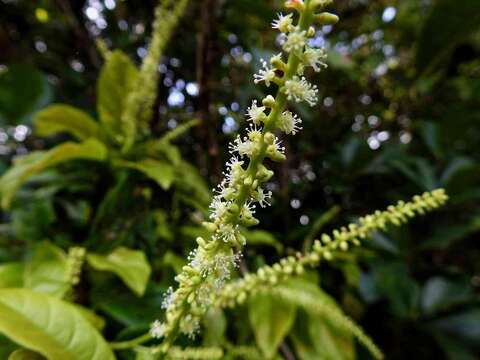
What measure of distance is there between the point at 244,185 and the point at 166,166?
658 mm

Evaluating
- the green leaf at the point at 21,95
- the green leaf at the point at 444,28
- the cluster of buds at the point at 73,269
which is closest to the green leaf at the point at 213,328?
the cluster of buds at the point at 73,269

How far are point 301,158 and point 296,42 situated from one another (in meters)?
1.21

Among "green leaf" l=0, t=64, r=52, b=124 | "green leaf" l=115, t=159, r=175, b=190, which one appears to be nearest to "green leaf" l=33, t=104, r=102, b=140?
"green leaf" l=115, t=159, r=175, b=190

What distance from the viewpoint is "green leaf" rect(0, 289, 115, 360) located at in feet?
1.90

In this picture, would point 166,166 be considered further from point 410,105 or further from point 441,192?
point 410,105

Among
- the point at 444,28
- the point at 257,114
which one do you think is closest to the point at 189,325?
the point at 257,114

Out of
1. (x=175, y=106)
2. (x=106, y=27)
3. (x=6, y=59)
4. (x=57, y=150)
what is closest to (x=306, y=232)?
(x=175, y=106)

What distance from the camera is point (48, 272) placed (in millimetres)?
854

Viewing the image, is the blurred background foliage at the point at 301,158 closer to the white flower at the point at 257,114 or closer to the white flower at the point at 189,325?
the white flower at the point at 189,325

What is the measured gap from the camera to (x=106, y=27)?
65.9 inches

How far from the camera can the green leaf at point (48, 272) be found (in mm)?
812

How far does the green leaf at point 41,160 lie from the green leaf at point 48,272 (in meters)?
0.14

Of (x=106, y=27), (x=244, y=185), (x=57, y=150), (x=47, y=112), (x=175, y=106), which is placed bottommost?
(x=244, y=185)

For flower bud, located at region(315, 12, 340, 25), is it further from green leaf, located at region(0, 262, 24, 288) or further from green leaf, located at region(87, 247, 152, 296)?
green leaf, located at region(0, 262, 24, 288)
